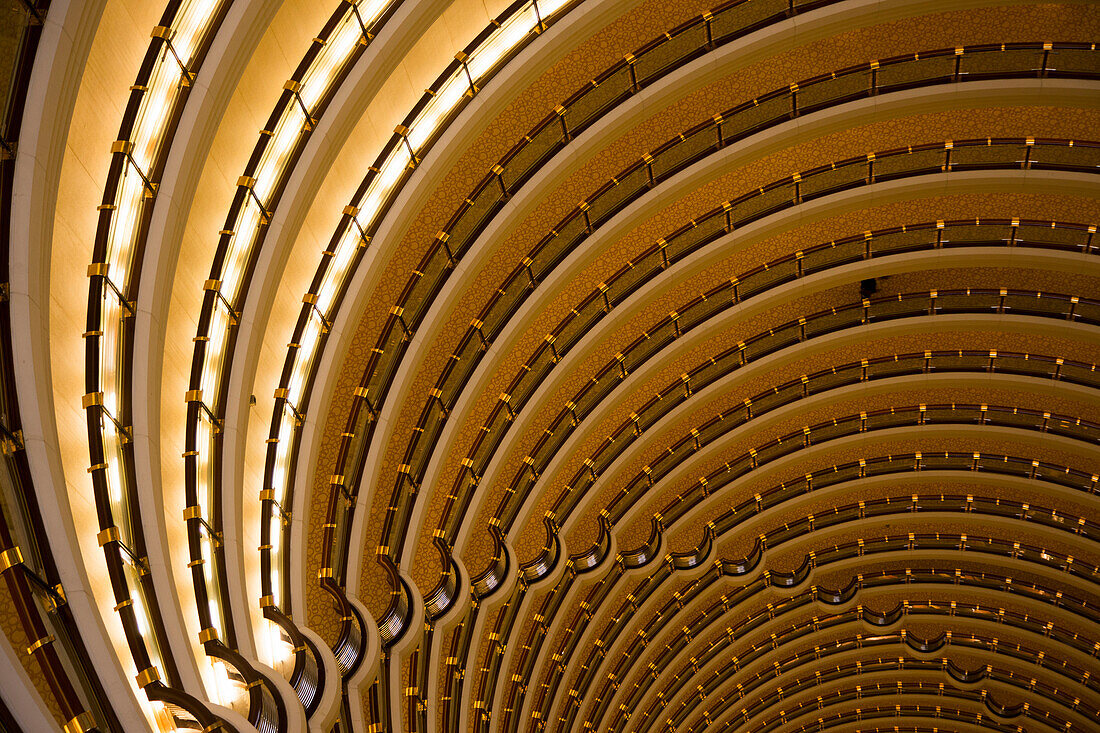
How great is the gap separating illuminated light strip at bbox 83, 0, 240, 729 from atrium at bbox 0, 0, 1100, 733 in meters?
0.05

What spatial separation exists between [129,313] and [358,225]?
19.4 feet

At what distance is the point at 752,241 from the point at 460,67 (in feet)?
31.1

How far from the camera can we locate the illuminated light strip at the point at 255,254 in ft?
45.8

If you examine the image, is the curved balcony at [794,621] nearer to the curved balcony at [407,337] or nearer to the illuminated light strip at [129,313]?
the curved balcony at [407,337]

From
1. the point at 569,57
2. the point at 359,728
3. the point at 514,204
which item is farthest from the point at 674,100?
the point at 359,728

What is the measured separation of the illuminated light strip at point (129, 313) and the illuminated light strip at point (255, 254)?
1.60 metres

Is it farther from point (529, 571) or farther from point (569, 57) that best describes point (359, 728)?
point (569, 57)

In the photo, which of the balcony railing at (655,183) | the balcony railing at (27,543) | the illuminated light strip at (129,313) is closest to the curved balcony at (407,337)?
the balcony railing at (655,183)

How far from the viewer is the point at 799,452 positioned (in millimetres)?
30938

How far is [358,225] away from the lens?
57.3 feet

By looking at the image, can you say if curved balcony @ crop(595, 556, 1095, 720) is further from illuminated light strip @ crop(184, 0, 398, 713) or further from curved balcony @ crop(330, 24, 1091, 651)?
illuminated light strip @ crop(184, 0, 398, 713)

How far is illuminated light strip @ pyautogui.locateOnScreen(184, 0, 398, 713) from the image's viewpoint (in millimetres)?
13945

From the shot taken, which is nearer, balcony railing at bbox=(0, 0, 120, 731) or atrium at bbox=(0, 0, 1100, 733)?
balcony railing at bbox=(0, 0, 120, 731)

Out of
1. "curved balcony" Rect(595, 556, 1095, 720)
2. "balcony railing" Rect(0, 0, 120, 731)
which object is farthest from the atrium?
"curved balcony" Rect(595, 556, 1095, 720)
